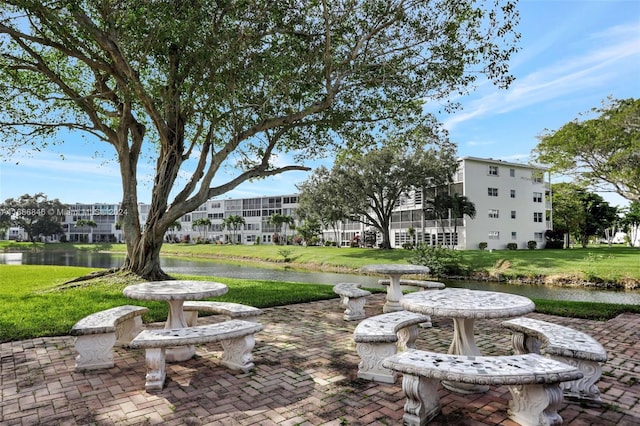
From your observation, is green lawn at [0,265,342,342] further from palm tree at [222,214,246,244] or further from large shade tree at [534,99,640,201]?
palm tree at [222,214,246,244]

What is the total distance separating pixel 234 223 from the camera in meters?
67.6

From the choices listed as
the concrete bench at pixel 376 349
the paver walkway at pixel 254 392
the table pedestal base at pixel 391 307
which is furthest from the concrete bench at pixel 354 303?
the concrete bench at pixel 376 349

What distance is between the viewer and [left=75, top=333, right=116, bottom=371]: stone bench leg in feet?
13.7

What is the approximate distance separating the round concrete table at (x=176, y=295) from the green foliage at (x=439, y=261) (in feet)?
57.2

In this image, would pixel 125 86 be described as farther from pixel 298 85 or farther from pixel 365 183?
pixel 365 183

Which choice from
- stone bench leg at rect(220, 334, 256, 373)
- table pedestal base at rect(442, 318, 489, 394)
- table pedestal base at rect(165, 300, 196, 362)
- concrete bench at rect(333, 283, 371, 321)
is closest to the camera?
table pedestal base at rect(442, 318, 489, 394)

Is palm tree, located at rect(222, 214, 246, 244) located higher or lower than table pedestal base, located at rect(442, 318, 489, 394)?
higher

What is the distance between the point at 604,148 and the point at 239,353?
961 inches

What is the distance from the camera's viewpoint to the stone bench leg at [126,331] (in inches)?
203


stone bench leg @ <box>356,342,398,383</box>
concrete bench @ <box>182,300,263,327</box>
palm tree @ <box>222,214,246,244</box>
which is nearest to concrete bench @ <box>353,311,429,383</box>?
stone bench leg @ <box>356,342,398,383</box>

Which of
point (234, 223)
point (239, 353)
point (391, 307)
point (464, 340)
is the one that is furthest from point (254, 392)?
point (234, 223)

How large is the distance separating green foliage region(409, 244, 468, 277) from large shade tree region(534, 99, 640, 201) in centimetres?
909

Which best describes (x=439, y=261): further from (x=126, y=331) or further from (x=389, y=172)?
(x=126, y=331)

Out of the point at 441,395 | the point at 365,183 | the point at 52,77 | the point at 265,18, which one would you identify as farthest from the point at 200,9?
the point at 365,183
